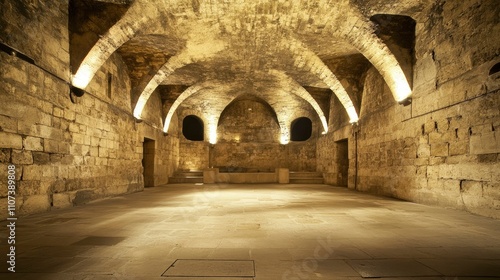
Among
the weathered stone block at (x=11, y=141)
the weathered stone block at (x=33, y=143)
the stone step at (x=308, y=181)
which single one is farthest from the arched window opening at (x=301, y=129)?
the weathered stone block at (x=11, y=141)

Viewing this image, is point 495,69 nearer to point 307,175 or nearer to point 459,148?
point 459,148

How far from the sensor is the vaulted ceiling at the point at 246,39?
5766 mm

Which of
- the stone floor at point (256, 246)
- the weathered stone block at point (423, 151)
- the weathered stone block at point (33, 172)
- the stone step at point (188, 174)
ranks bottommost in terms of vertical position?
the stone step at point (188, 174)

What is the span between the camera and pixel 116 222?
152 inches

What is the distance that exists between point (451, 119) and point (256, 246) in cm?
477

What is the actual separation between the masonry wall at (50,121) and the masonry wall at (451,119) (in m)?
7.58

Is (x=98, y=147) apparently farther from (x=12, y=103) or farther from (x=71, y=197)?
(x=12, y=103)

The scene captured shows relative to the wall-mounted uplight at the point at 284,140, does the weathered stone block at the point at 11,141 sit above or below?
below

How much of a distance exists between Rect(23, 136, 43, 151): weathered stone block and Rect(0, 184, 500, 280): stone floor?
1154mm

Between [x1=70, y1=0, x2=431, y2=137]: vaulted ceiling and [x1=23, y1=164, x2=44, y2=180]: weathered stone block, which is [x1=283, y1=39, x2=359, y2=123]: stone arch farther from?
[x1=23, y1=164, x2=44, y2=180]: weathered stone block

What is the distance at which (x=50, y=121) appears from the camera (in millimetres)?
5047

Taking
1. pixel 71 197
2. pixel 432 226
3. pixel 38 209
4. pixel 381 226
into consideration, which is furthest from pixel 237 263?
pixel 71 197

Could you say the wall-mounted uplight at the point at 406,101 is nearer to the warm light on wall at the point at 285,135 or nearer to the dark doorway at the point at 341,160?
the dark doorway at the point at 341,160

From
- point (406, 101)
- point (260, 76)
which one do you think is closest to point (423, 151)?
point (406, 101)
